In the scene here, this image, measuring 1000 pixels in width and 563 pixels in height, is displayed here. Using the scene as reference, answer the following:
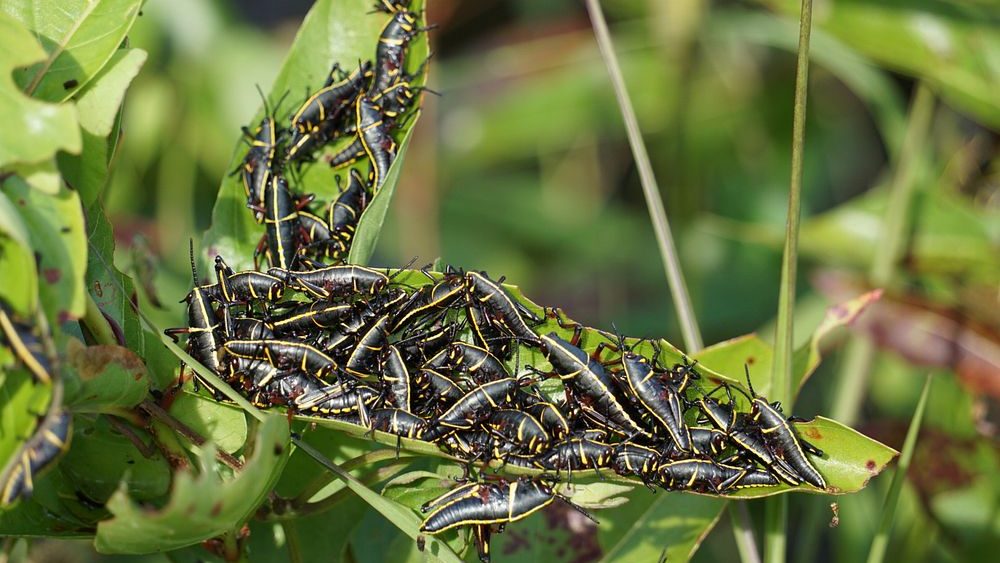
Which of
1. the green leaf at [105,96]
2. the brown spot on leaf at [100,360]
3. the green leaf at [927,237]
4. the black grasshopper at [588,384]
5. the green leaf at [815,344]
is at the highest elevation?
the green leaf at [927,237]

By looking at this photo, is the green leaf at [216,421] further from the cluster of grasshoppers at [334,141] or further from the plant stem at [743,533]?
the plant stem at [743,533]

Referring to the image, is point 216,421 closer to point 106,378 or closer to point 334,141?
point 106,378

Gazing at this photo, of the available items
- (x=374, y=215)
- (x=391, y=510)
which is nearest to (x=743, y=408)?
(x=391, y=510)

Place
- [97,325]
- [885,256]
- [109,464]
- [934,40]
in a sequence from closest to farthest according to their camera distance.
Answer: [97,325] < [109,464] < [885,256] < [934,40]

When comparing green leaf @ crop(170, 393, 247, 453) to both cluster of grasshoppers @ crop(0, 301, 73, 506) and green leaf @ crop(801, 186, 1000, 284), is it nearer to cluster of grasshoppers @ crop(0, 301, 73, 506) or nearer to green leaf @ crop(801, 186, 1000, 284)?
cluster of grasshoppers @ crop(0, 301, 73, 506)

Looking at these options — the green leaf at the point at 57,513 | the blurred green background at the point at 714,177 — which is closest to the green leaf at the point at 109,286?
the green leaf at the point at 57,513

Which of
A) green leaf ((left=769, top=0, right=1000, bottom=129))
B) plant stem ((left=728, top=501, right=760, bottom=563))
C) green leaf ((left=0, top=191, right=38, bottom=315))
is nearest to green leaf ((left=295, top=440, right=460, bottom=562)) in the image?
green leaf ((left=0, top=191, right=38, bottom=315))
